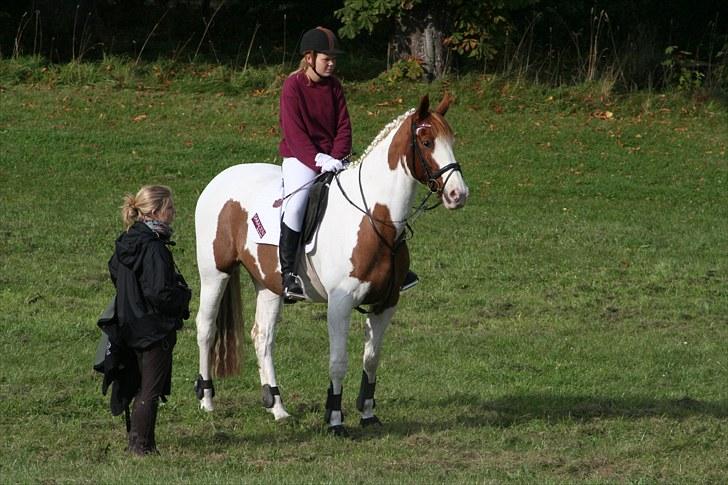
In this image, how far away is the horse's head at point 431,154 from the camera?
7.86 m

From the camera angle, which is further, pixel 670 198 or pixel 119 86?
pixel 119 86

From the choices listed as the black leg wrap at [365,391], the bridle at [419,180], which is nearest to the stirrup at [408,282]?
the bridle at [419,180]

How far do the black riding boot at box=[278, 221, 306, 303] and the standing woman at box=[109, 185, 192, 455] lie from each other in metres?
1.17

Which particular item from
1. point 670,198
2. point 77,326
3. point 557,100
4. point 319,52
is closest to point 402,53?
point 557,100

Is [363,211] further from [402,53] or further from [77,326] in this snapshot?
[402,53]

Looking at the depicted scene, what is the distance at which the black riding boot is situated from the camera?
8664 mm

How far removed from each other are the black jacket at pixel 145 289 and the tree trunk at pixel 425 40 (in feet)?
51.6

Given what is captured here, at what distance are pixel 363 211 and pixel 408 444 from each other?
5.03 ft

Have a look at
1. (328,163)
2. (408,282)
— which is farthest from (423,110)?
(408,282)

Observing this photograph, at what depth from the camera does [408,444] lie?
8352mm

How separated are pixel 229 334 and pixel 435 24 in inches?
550

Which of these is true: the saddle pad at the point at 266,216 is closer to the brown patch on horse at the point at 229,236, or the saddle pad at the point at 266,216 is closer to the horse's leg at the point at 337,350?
the brown patch on horse at the point at 229,236

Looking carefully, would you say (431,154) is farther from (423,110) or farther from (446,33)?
(446,33)

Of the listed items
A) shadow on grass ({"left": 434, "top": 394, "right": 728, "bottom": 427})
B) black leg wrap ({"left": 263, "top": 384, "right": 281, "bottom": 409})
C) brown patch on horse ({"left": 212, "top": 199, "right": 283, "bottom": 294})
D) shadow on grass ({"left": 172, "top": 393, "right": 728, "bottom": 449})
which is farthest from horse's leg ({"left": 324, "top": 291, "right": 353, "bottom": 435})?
shadow on grass ({"left": 434, "top": 394, "right": 728, "bottom": 427})
